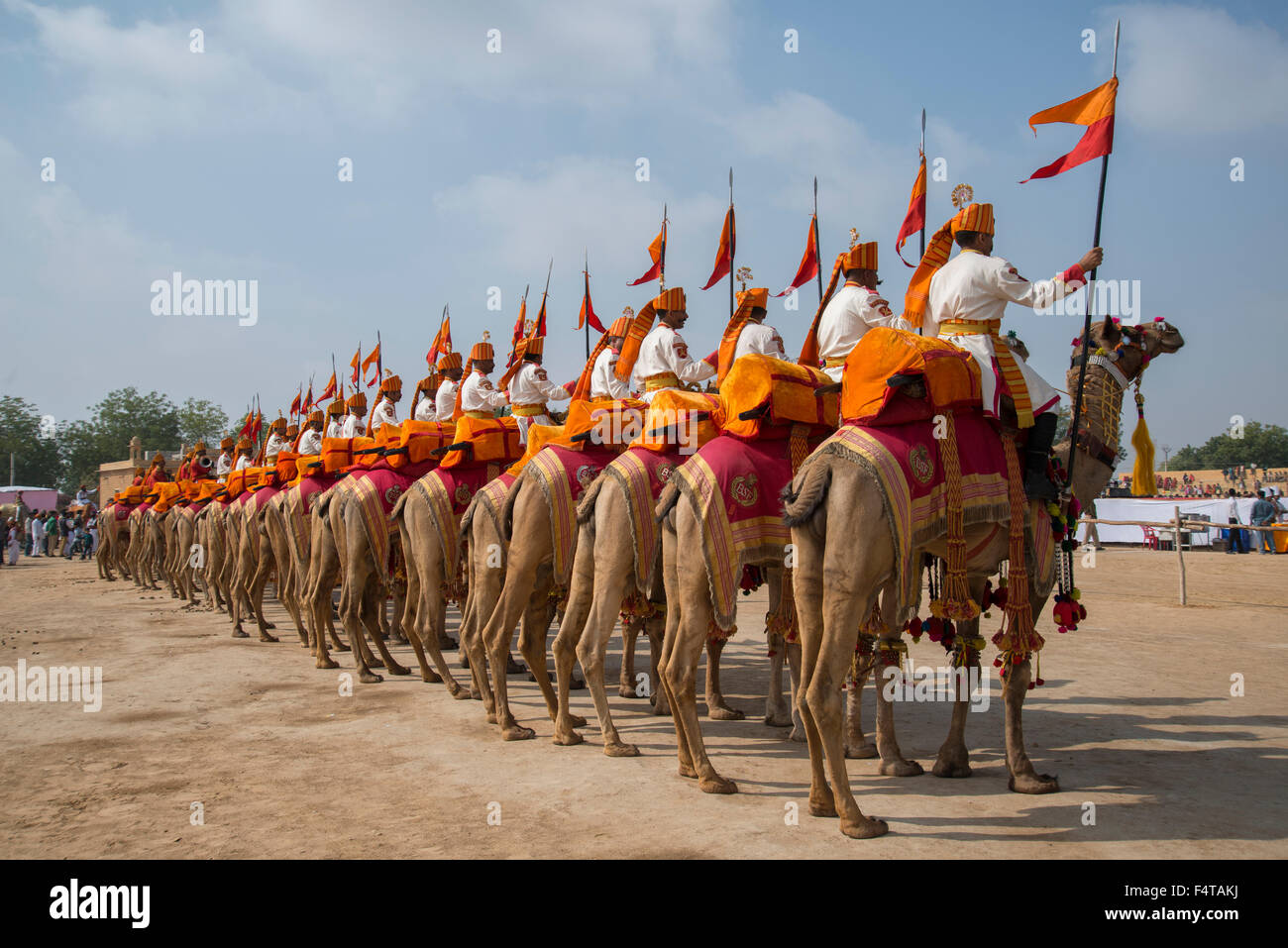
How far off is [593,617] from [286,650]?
769 centimetres

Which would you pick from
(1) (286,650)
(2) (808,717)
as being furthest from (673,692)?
(1) (286,650)

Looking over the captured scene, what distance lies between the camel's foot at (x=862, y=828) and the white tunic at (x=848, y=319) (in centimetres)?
334

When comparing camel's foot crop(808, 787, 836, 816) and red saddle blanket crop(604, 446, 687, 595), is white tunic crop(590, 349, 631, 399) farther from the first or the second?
camel's foot crop(808, 787, 836, 816)

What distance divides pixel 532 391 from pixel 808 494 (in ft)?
19.2

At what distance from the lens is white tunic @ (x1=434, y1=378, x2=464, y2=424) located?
12.6 m

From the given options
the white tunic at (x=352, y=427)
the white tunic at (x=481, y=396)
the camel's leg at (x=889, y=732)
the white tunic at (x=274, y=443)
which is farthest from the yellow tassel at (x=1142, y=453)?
the white tunic at (x=274, y=443)

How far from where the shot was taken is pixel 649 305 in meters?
8.91

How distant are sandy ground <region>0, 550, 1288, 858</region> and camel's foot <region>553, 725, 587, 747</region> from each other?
0.15 metres

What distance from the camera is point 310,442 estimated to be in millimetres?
18859

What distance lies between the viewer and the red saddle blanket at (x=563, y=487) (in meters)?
8.09

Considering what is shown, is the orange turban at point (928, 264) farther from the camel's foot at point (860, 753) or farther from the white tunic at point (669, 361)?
the camel's foot at point (860, 753)

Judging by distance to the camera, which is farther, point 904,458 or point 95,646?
point 95,646
